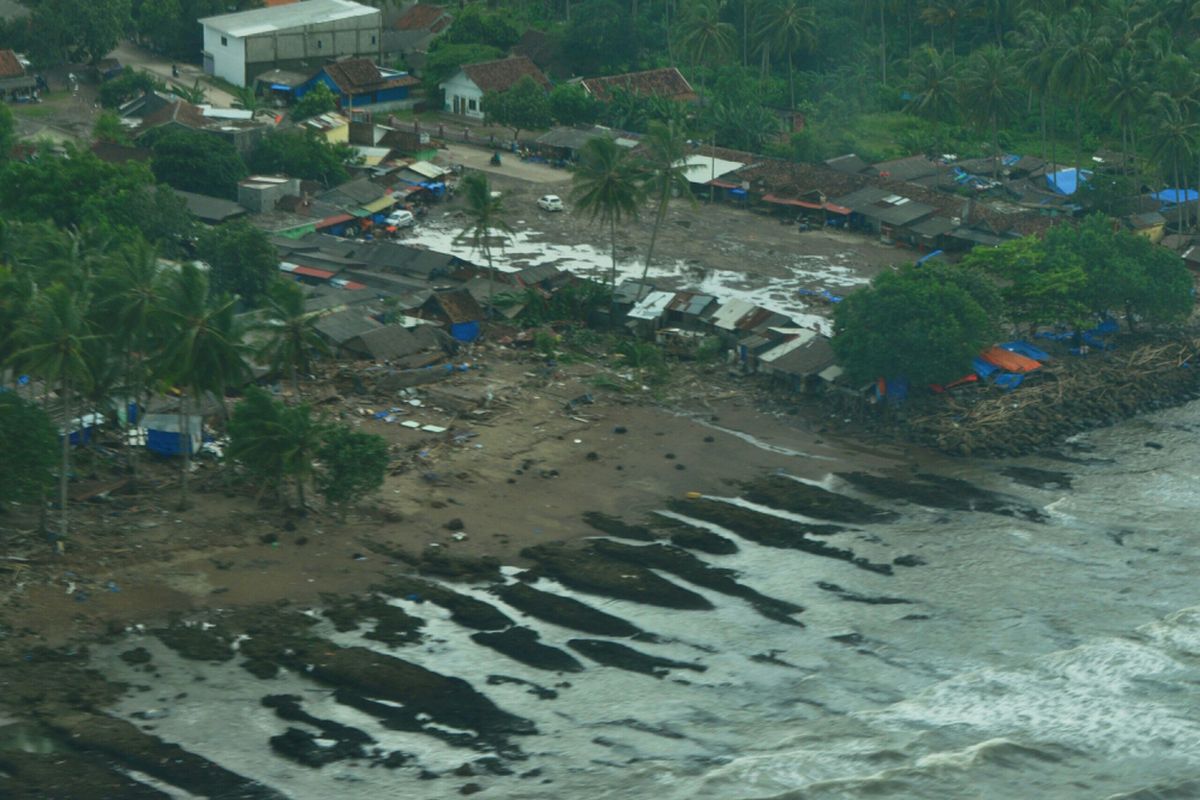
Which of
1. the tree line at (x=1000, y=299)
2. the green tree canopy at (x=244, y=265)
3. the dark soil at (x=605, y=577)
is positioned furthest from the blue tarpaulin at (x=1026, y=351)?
the green tree canopy at (x=244, y=265)

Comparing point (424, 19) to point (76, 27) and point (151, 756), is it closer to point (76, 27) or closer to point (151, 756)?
point (76, 27)

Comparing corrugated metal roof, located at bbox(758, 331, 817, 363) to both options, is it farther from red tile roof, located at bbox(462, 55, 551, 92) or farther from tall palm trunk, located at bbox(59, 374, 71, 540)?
red tile roof, located at bbox(462, 55, 551, 92)

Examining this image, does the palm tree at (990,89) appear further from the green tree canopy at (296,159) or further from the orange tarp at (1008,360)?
the green tree canopy at (296,159)

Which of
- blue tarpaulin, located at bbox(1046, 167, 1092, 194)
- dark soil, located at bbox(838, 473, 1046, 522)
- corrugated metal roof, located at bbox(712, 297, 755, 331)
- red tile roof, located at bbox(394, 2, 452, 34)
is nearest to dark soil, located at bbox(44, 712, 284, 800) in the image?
dark soil, located at bbox(838, 473, 1046, 522)

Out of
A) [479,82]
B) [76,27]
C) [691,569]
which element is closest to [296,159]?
[479,82]

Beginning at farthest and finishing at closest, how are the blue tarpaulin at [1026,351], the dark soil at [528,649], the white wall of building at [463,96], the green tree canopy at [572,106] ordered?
the white wall of building at [463,96], the green tree canopy at [572,106], the blue tarpaulin at [1026,351], the dark soil at [528,649]

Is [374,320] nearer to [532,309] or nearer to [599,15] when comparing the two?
[532,309]
